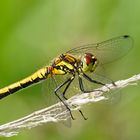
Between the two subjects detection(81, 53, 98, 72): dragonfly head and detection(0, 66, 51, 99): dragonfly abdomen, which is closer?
detection(81, 53, 98, 72): dragonfly head

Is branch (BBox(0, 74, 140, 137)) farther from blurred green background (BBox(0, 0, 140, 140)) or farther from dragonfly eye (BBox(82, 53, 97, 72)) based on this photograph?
blurred green background (BBox(0, 0, 140, 140))

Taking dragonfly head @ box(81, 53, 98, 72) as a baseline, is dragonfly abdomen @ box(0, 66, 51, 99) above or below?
above

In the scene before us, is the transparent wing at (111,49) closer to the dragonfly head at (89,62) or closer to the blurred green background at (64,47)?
the dragonfly head at (89,62)

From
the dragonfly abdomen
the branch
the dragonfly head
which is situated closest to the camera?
the branch

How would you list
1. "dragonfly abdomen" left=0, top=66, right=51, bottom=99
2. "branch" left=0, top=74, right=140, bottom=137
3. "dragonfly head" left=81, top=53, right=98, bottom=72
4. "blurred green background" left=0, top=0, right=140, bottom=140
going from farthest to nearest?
1. "blurred green background" left=0, top=0, right=140, bottom=140
2. "dragonfly abdomen" left=0, top=66, right=51, bottom=99
3. "dragonfly head" left=81, top=53, right=98, bottom=72
4. "branch" left=0, top=74, right=140, bottom=137

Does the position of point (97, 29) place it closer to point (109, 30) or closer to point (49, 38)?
point (109, 30)

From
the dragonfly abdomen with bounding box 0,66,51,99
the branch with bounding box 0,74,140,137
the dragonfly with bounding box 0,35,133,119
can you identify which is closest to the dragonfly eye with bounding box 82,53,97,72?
the dragonfly with bounding box 0,35,133,119

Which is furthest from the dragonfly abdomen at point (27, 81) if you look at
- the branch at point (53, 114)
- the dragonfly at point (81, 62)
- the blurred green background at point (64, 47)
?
the branch at point (53, 114)

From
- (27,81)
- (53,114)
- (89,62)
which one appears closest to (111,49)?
(89,62)
